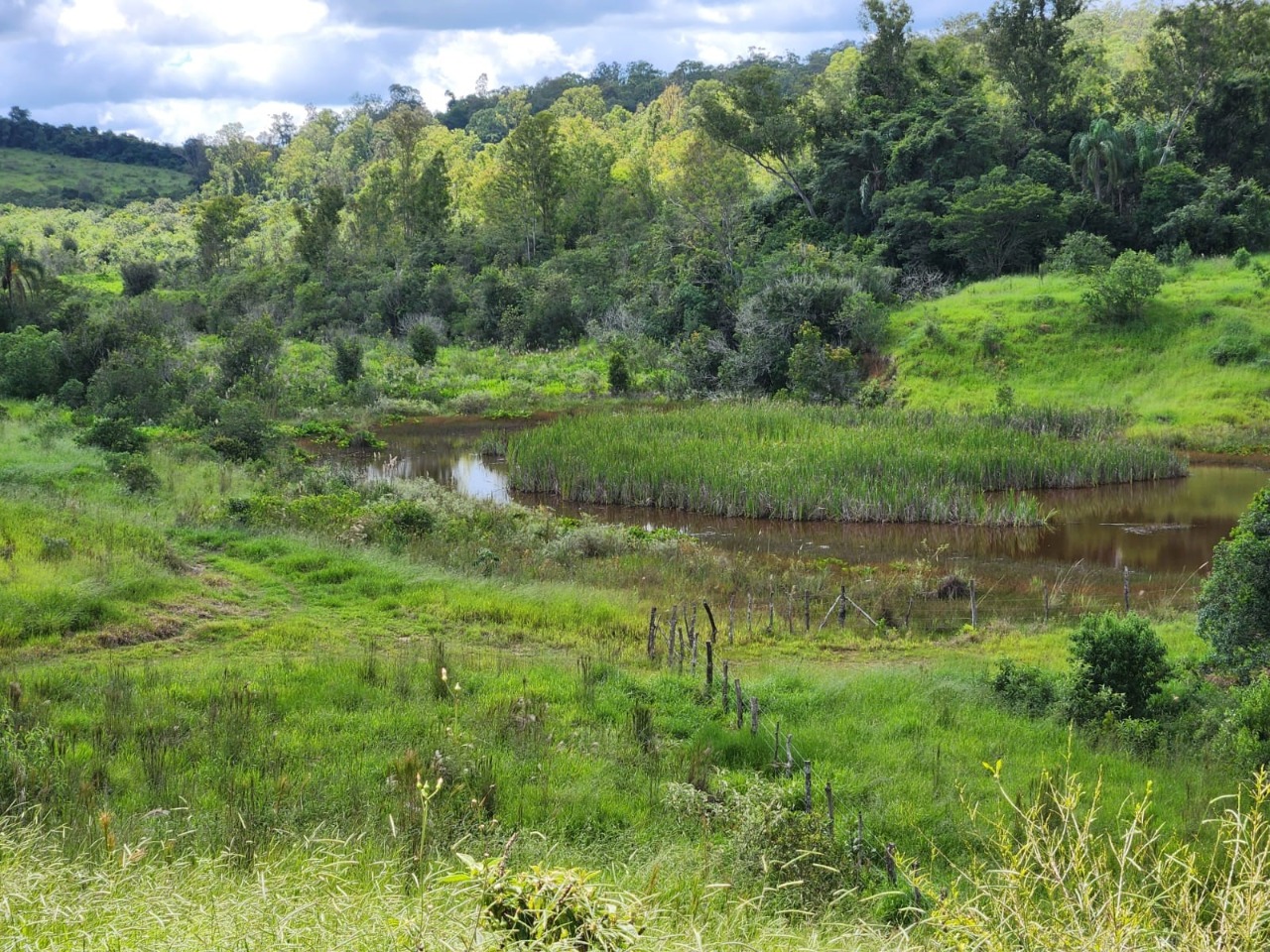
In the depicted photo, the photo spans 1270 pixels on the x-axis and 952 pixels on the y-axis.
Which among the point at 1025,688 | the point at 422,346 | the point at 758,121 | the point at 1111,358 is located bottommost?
the point at 1025,688

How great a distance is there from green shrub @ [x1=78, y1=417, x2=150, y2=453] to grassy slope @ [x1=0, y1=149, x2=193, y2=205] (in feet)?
247

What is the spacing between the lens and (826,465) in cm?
2238

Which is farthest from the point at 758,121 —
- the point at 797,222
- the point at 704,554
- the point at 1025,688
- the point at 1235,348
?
the point at 1025,688

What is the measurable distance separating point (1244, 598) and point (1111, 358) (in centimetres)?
2694

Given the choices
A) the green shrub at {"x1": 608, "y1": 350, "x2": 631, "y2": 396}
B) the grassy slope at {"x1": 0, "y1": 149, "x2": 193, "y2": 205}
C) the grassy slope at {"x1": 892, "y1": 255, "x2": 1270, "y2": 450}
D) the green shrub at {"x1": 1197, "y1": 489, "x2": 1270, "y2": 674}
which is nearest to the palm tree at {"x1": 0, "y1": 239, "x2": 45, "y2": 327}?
the green shrub at {"x1": 608, "y1": 350, "x2": 631, "y2": 396}

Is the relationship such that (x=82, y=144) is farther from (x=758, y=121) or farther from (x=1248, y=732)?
(x=1248, y=732)

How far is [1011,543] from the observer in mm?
19359

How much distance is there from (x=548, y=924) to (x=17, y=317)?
37529mm

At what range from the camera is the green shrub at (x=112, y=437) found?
21359 millimetres

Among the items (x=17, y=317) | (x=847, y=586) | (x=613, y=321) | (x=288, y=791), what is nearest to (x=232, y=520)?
(x=847, y=586)

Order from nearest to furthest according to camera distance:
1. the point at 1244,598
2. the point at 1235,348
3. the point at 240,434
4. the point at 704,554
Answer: the point at 1244,598 → the point at 704,554 → the point at 240,434 → the point at 1235,348

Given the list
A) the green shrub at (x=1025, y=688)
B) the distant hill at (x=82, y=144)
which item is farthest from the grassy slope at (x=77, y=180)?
the green shrub at (x=1025, y=688)

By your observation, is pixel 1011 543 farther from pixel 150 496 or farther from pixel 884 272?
pixel 884 272

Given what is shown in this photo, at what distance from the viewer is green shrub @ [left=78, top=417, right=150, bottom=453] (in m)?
21.4
